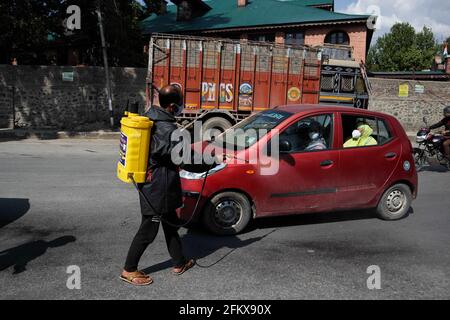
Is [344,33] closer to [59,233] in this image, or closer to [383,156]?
[383,156]

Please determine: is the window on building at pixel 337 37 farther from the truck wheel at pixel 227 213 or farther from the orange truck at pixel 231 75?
the truck wheel at pixel 227 213

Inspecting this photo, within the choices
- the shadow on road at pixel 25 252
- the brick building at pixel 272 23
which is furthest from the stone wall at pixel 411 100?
the shadow on road at pixel 25 252

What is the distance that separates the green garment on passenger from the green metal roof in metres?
24.4

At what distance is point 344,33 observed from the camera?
29.6 meters

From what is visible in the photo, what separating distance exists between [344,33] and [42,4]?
19.2 m

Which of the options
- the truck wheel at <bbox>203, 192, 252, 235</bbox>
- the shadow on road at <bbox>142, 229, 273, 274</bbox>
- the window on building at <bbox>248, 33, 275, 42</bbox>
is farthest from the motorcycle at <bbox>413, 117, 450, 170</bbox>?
the window on building at <bbox>248, 33, 275, 42</bbox>

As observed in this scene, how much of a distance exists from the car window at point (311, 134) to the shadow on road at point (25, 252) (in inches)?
114

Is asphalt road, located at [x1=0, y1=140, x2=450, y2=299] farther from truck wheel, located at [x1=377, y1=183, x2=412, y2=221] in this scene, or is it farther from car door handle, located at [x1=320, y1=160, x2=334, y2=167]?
car door handle, located at [x1=320, y1=160, x2=334, y2=167]

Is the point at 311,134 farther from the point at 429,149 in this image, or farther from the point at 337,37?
the point at 337,37

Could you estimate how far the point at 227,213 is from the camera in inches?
209

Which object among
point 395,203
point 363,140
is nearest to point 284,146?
point 363,140

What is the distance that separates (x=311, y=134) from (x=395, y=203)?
1655 mm

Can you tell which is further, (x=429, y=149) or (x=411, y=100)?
(x=411, y=100)

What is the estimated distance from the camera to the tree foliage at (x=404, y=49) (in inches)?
2013
